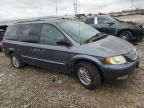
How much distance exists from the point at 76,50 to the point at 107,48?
761 millimetres

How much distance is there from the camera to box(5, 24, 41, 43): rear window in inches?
234

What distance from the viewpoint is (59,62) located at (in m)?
5.25

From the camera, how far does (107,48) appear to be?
4.54m

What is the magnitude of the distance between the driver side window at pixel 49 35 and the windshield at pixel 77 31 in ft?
0.63

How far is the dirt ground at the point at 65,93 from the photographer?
4223 mm

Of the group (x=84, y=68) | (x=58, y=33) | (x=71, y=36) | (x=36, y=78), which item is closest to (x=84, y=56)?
(x=84, y=68)

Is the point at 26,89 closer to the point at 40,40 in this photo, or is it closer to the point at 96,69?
the point at 40,40

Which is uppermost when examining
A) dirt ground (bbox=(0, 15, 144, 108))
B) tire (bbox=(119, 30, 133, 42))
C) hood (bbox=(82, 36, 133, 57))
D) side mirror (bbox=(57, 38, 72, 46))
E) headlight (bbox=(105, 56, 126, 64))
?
side mirror (bbox=(57, 38, 72, 46))

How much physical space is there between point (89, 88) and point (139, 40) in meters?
6.48

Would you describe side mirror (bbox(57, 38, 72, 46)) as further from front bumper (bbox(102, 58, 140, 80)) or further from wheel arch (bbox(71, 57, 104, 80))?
front bumper (bbox(102, 58, 140, 80))

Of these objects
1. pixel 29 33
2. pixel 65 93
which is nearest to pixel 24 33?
pixel 29 33

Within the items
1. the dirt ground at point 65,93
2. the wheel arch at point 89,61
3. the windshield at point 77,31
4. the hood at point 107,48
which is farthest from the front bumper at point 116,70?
the windshield at point 77,31

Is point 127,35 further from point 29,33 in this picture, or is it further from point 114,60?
point 114,60

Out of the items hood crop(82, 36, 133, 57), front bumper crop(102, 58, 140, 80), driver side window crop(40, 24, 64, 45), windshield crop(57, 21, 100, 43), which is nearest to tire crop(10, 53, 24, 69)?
driver side window crop(40, 24, 64, 45)
